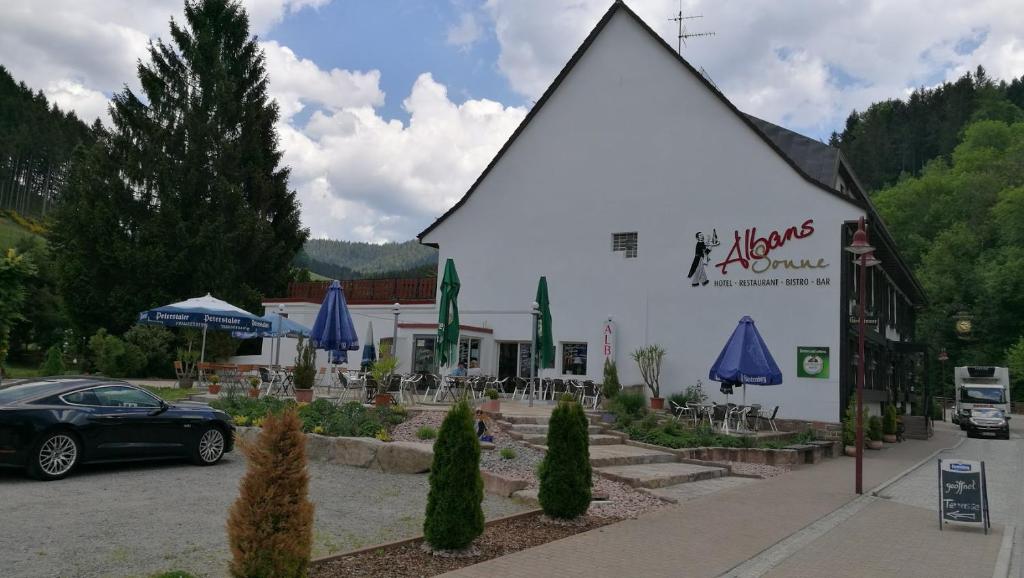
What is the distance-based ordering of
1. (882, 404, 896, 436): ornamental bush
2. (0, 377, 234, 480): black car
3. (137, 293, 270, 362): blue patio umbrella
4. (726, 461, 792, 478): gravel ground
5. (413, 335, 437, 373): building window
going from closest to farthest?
(0, 377, 234, 480): black car → (726, 461, 792, 478): gravel ground → (137, 293, 270, 362): blue patio umbrella → (413, 335, 437, 373): building window → (882, 404, 896, 436): ornamental bush

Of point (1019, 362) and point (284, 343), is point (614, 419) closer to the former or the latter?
point (284, 343)

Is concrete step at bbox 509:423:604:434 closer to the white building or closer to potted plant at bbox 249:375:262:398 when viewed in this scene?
potted plant at bbox 249:375:262:398

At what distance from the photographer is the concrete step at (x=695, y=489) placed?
11031 millimetres

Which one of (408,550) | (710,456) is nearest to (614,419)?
(710,456)

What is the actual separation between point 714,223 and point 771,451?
8.68 meters

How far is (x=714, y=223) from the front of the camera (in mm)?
22453

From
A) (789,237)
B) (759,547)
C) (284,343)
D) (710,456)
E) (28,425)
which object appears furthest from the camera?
(284,343)

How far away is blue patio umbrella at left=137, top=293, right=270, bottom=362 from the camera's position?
61.7 ft

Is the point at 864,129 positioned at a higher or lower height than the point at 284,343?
higher

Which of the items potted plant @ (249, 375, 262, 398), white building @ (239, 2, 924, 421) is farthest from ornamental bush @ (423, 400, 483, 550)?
white building @ (239, 2, 924, 421)

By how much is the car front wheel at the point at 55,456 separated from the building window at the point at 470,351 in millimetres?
15491

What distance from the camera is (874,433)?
2206cm

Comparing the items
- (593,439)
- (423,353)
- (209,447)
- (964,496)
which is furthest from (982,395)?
(209,447)

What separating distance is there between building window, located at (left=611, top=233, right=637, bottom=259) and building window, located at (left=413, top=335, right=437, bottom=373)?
6837 mm
